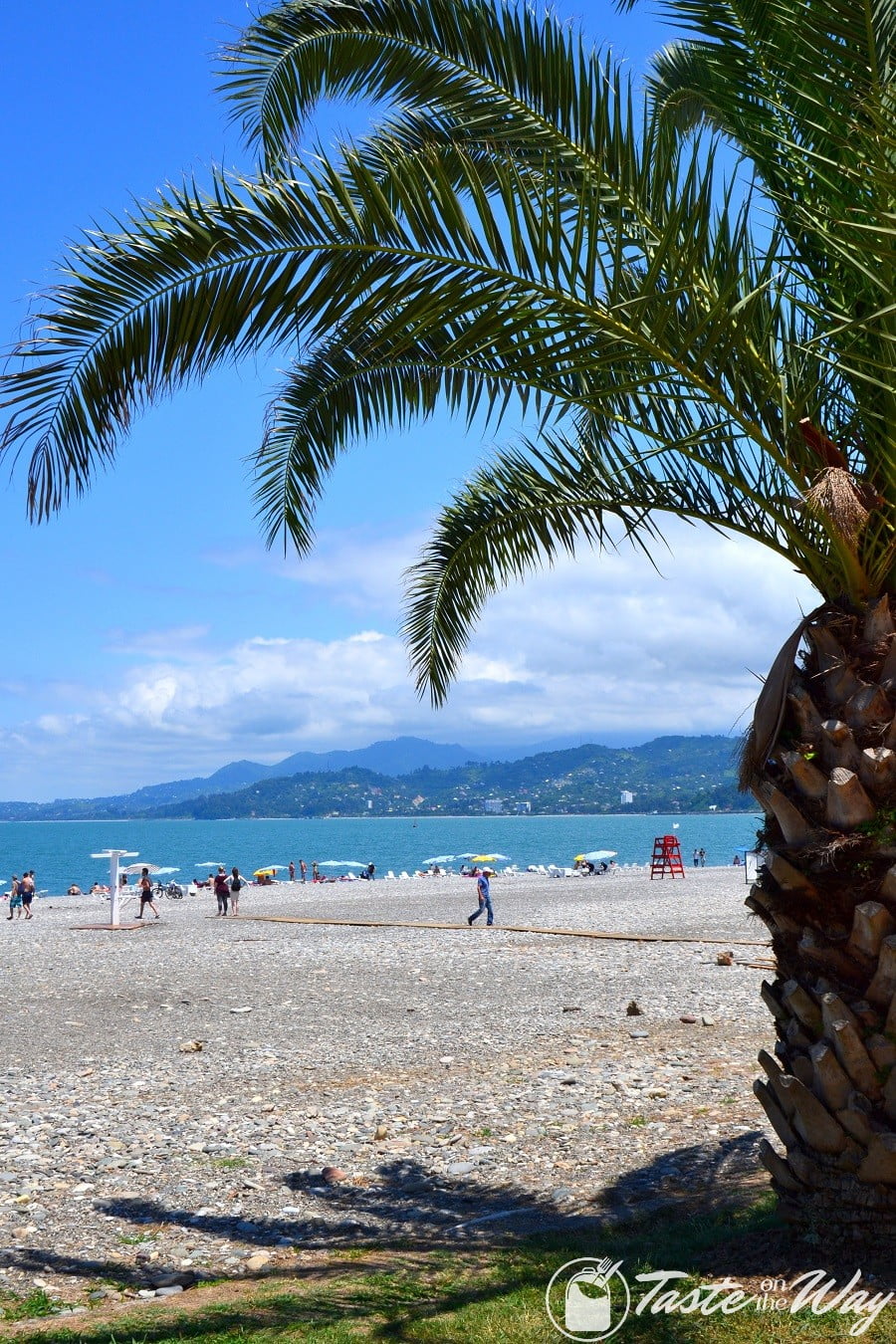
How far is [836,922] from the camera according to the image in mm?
4414

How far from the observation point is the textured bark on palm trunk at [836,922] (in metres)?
4.24

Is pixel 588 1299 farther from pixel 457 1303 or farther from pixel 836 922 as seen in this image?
pixel 836 922

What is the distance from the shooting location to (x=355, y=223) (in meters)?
4.18

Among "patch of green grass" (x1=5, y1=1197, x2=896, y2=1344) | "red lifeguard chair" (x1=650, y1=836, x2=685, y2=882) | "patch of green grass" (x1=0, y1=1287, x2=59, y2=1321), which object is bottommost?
"red lifeguard chair" (x1=650, y1=836, x2=685, y2=882)

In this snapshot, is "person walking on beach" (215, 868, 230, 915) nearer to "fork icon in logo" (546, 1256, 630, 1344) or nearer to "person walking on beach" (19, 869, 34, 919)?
"person walking on beach" (19, 869, 34, 919)

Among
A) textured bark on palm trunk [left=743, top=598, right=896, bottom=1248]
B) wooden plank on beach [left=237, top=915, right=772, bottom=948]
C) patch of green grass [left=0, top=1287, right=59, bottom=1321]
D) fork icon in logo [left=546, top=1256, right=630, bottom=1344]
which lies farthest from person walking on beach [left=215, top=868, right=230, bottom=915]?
textured bark on palm trunk [left=743, top=598, right=896, bottom=1248]

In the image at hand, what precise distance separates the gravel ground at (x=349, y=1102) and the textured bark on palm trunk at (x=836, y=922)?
7.39ft

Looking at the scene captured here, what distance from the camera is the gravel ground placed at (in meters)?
6.56

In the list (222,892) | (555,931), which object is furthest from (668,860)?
(555,931)

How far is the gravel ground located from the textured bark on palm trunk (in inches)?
88.7

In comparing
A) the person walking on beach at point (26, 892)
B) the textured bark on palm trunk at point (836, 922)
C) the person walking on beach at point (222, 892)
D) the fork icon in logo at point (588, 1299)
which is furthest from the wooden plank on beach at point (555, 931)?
the textured bark on palm trunk at point (836, 922)

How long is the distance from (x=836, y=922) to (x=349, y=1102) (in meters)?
6.56

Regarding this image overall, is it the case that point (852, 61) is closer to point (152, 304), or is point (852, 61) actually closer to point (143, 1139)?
point (152, 304)

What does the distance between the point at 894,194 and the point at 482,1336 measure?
4321mm
